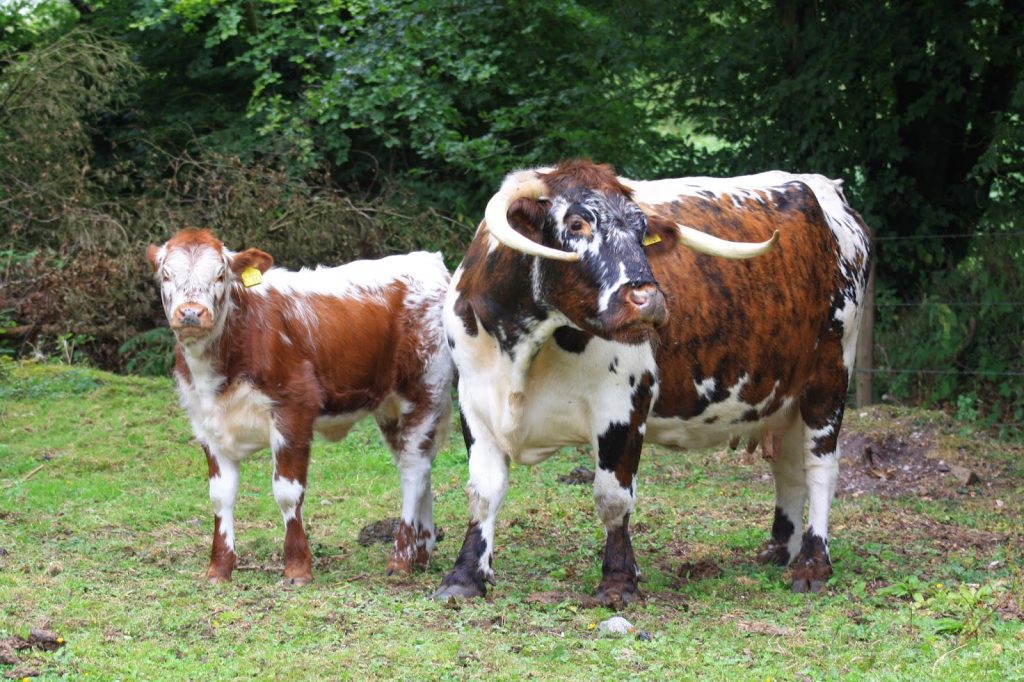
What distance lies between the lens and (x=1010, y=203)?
13320 mm

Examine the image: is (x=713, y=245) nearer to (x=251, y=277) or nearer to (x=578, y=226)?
(x=578, y=226)

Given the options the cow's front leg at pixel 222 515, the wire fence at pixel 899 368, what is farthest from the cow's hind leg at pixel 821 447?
the wire fence at pixel 899 368

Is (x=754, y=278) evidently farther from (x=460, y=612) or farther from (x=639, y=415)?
(x=460, y=612)

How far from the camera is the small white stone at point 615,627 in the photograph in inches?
232

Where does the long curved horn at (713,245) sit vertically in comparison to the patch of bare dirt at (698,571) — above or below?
above

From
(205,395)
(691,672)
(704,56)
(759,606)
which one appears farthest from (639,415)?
(704,56)

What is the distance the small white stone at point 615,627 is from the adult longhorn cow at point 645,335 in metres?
0.46

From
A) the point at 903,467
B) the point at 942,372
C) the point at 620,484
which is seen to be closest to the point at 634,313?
the point at 620,484

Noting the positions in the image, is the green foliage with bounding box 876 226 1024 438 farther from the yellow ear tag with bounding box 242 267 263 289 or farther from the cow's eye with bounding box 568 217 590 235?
the yellow ear tag with bounding box 242 267 263 289

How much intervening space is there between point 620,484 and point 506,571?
1128 mm

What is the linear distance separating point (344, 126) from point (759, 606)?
8.73 metres

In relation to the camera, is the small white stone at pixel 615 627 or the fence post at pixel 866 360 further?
the fence post at pixel 866 360

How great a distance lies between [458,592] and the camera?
6.48 meters

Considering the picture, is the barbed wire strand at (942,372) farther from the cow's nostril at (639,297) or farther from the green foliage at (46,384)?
the green foliage at (46,384)
